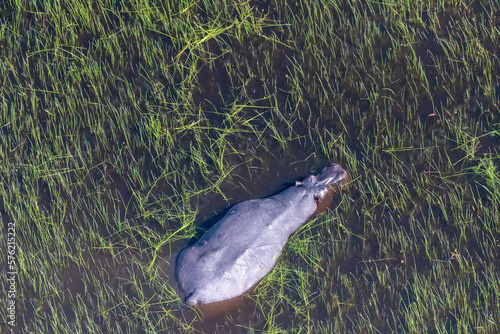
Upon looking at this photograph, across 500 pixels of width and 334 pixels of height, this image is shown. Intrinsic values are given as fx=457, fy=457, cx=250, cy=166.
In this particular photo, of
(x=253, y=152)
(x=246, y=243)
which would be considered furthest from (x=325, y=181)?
(x=246, y=243)

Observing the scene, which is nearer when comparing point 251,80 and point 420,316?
point 420,316

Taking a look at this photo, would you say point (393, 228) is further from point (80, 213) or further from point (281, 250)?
point (80, 213)

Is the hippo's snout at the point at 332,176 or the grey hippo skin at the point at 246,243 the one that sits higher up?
the hippo's snout at the point at 332,176

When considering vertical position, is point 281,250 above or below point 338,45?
below

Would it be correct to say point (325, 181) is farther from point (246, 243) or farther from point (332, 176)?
point (246, 243)

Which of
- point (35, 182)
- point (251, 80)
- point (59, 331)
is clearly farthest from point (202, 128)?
point (59, 331)
